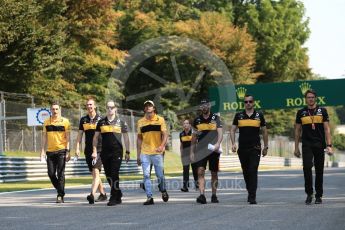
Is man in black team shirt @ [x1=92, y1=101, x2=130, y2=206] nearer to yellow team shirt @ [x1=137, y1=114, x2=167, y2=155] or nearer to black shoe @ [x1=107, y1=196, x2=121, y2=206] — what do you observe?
black shoe @ [x1=107, y1=196, x2=121, y2=206]

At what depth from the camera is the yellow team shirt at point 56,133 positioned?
578 inches

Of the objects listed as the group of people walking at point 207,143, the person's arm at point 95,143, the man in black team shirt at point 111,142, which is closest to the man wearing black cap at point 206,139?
the group of people walking at point 207,143

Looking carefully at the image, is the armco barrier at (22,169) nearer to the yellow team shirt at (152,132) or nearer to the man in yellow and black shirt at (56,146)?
the man in yellow and black shirt at (56,146)

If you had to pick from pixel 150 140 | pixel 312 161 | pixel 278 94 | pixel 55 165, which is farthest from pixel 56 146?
pixel 278 94

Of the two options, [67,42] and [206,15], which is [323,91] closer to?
[67,42]

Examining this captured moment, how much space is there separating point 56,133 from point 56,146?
9.9 inches

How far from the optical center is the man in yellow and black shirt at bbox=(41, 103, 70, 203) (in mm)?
14617

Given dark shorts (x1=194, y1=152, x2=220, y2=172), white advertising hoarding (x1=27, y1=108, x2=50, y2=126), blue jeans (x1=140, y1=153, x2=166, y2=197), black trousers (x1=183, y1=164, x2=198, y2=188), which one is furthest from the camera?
white advertising hoarding (x1=27, y1=108, x2=50, y2=126)

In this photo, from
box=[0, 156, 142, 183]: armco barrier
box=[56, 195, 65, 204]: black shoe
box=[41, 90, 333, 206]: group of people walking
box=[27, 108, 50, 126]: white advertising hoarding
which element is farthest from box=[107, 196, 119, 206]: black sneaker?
box=[27, 108, 50, 126]: white advertising hoarding

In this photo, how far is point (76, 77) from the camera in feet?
160

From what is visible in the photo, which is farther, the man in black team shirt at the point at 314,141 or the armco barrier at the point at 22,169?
the armco barrier at the point at 22,169

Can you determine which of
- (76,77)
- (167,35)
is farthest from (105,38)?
(167,35)

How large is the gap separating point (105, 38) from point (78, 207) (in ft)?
120

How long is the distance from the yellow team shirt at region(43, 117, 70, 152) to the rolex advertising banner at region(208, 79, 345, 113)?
3201 centimetres
